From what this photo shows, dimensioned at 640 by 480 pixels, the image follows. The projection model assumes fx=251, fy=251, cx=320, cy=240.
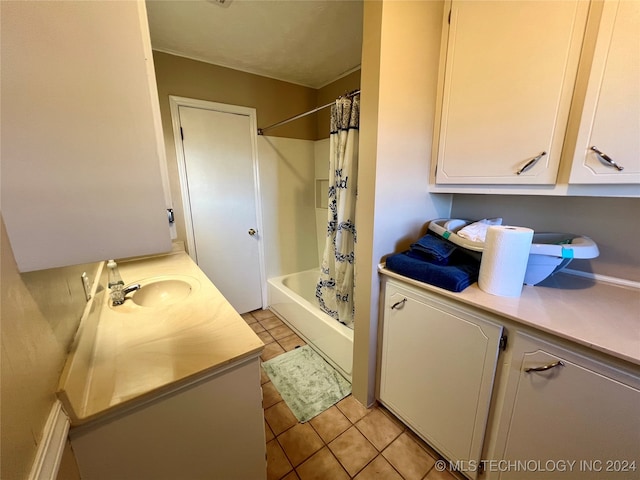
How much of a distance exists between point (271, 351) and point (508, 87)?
227 cm

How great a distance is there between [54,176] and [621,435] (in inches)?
64.2

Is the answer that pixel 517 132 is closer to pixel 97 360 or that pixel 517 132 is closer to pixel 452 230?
pixel 452 230

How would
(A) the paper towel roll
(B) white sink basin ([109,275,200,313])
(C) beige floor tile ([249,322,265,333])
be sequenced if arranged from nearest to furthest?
(A) the paper towel roll
(B) white sink basin ([109,275,200,313])
(C) beige floor tile ([249,322,265,333])

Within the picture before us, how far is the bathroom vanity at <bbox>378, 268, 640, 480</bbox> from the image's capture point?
761 millimetres

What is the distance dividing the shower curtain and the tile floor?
0.62 meters

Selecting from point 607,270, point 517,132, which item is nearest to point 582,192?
point 517,132

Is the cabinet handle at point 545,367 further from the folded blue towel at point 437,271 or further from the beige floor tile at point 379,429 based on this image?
the beige floor tile at point 379,429

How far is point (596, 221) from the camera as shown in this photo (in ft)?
3.83

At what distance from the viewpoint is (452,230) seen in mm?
1358

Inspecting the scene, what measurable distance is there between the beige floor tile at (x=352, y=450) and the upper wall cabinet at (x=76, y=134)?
1413mm

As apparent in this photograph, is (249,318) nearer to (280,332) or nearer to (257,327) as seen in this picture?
(257,327)

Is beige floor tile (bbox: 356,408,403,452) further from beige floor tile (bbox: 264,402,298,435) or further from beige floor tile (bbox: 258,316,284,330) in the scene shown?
beige floor tile (bbox: 258,316,284,330)

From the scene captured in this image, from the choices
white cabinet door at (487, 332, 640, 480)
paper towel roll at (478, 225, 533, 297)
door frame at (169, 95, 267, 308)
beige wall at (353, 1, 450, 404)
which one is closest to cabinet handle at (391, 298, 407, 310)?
beige wall at (353, 1, 450, 404)

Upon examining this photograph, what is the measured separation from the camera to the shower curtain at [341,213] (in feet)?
5.66
